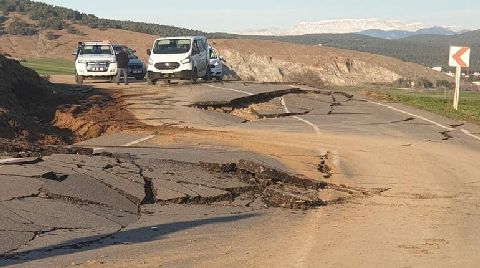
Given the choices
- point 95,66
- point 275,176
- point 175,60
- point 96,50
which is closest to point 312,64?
point 96,50

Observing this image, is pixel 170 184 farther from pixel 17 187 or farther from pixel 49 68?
pixel 49 68

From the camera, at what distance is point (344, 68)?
8850 cm

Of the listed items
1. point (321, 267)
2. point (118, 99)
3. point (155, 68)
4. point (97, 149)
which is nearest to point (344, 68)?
point (155, 68)

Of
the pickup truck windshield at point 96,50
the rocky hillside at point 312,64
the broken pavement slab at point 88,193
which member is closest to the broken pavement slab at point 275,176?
the broken pavement slab at point 88,193

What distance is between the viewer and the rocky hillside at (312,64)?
270 ft

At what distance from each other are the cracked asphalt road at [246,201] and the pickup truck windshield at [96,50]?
16092 mm

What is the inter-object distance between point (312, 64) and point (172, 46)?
58036 millimetres

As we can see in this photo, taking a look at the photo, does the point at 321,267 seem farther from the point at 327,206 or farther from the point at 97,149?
the point at 97,149

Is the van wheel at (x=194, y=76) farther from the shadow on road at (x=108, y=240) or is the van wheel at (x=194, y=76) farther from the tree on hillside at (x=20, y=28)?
the tree on hillside at (x=20, y=28)

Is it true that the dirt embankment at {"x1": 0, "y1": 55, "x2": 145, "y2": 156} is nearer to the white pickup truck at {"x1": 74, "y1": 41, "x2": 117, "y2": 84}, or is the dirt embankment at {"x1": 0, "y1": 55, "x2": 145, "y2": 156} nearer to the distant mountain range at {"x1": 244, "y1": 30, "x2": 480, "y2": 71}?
the white pickup truck at {"x1": 74, "y1": 41, "x2": 117, "y2": 84}

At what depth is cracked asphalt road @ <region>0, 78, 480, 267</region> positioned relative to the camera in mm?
7227

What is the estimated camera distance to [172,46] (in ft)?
99.9

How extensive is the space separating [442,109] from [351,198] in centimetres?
1567

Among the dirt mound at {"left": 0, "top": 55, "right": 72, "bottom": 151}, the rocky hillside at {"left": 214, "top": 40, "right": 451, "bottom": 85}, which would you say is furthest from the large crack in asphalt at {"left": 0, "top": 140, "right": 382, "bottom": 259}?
the rocky hillside at {"left": 214, "top": 40, "right": 451, "bottom": 85}
